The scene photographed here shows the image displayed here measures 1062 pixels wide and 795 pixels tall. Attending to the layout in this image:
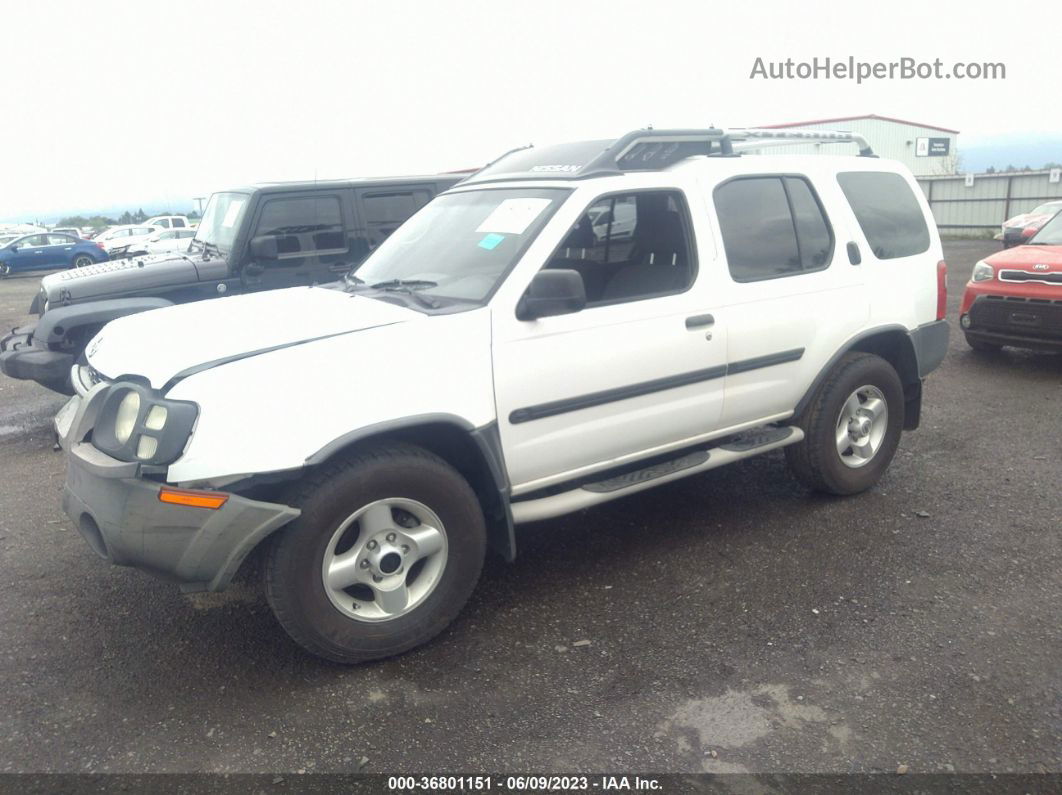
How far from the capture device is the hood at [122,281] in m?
7.07

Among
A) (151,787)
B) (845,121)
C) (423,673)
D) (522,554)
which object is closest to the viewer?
(151,787)

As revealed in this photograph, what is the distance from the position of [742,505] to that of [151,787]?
3.41 meters

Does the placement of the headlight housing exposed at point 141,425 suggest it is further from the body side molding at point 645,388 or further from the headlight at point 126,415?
the body side molding at point 645,388

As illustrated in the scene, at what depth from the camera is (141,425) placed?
122 inches

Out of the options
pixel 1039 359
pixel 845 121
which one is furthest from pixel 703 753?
pixel 845 121

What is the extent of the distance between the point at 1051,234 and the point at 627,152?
672 cm

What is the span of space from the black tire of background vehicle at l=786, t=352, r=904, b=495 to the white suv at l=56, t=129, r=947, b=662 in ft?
0.04

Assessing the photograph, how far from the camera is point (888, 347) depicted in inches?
205

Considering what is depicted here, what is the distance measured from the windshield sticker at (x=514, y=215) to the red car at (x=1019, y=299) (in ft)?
19.9

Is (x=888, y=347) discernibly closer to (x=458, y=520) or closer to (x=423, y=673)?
(x=458, y=520)

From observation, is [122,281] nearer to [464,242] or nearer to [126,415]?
[464,242]

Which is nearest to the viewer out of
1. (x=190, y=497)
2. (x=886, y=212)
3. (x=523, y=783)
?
(x=523, y=783)

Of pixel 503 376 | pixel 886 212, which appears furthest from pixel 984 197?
pixel 503 376

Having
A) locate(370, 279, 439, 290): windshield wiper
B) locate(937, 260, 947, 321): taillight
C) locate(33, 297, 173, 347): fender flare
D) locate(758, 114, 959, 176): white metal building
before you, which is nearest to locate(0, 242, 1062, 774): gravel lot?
locate(937, 260, 947, 321): taillight
